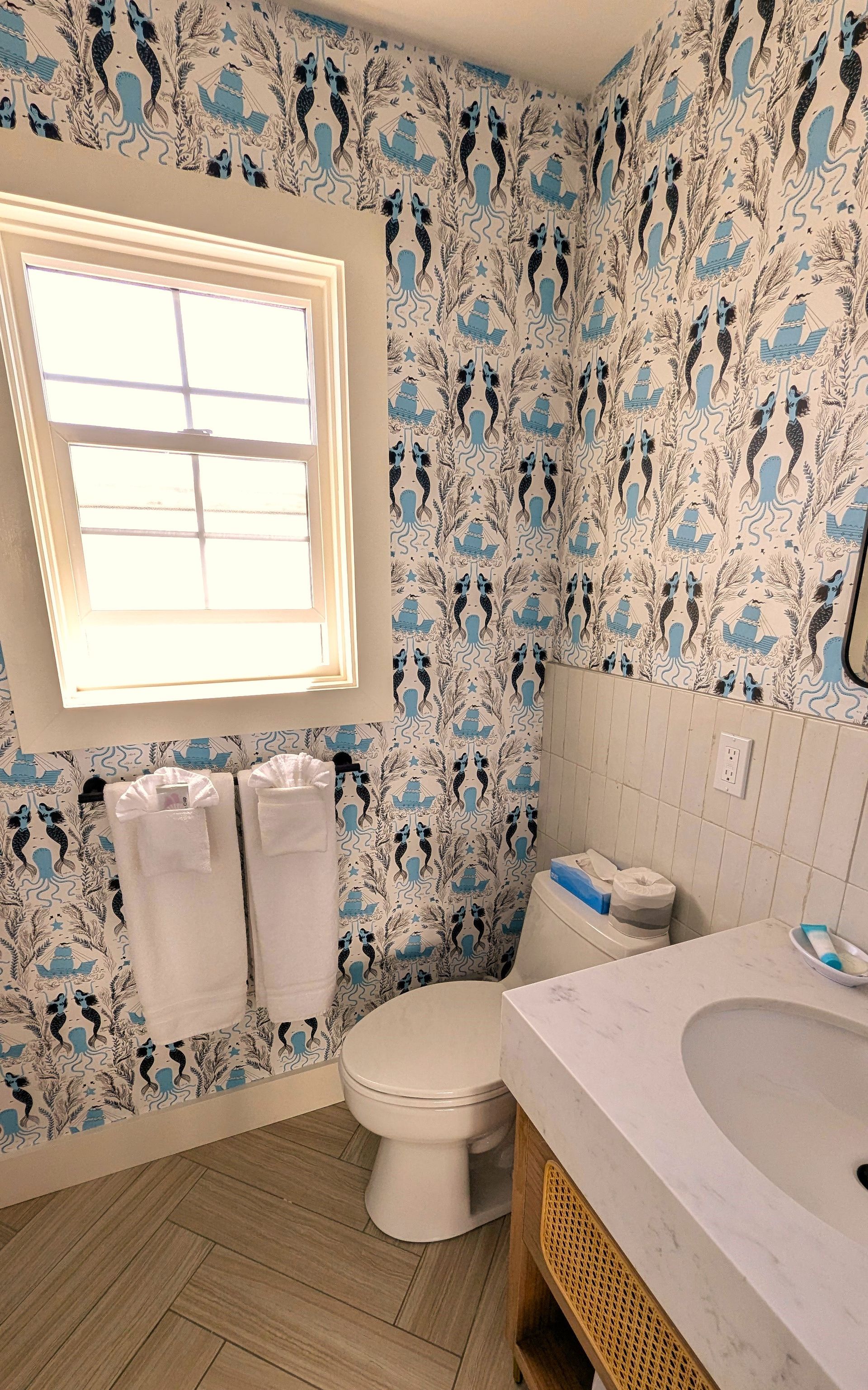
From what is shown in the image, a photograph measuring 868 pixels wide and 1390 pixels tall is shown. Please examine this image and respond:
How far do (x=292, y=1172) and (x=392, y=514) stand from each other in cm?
162

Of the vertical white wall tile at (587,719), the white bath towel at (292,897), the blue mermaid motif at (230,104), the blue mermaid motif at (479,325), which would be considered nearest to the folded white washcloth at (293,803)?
the white bath towel at (292,897)

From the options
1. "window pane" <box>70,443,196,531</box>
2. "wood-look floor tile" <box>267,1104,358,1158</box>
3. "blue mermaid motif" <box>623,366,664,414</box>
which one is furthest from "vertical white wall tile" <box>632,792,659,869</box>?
"window pane" <box>70,443,196,531</box>

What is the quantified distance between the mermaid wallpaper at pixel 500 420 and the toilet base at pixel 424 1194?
15.4 inches

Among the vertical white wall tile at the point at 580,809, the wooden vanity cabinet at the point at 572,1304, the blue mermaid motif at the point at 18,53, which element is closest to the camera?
the wooden vanity cabinet at the point at 572,1304

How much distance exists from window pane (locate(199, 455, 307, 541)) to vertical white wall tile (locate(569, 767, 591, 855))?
911 millimetres

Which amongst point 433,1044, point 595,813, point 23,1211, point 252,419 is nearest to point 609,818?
point 595,813

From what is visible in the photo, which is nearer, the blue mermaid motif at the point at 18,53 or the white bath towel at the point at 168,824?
the blue mermaid motif at the point at 18,53

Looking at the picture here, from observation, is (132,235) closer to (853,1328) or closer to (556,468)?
(556,468)

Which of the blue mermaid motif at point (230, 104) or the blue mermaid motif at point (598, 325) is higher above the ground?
the blue mermaid motif at point (230, 104)

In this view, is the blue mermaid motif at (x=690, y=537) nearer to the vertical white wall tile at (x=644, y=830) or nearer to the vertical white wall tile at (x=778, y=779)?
the vertical white wall tile at (x=778, y=779)

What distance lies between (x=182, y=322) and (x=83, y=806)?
105 centimetres

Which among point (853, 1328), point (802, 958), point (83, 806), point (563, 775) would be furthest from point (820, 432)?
point (83, 806)

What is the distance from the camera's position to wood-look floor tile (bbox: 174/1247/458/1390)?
114 centimetres

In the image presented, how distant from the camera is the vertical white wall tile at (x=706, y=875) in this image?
1.23 m
